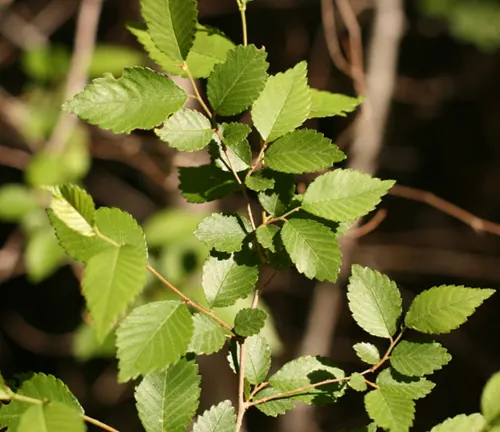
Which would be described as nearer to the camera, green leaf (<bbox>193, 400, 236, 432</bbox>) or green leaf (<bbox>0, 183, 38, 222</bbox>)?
green leaf (<bbox>193, 400, 236, 432</bbox>)

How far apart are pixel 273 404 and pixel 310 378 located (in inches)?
2.2

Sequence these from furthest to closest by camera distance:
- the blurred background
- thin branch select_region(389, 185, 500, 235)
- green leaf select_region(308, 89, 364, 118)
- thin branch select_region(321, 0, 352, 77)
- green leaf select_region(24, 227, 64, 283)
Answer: the blurred background → green leaf select_region(24, 227, 64, 283) → thin branch select_region(321, 0, 352, 77) → thin branch select_region(389, 185, 500, 235) → green leaf select_region(308, 89, 364, 118)

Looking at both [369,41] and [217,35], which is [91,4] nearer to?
[369,41]

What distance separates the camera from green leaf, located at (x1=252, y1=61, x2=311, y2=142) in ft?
2.10

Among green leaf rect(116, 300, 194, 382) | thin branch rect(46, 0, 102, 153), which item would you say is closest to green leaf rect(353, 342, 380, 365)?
green leaf rect(116, 300, 194, 382)

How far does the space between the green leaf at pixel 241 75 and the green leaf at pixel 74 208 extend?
0.65 ft

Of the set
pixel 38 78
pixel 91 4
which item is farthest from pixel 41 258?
pixel 91 4

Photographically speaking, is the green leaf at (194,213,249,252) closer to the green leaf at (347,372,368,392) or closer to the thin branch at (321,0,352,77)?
the green leaf at (347,372,368,392)

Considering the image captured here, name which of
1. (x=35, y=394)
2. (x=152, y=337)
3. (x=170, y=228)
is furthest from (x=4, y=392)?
(x=170, y=228)

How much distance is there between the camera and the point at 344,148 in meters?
2.41

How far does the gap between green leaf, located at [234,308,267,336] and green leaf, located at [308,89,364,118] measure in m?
0.26

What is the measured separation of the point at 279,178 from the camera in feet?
2.22

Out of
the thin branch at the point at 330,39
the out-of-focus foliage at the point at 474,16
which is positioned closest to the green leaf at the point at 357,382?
the thin branch at the point at 330,39

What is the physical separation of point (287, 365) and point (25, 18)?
10.7ft
